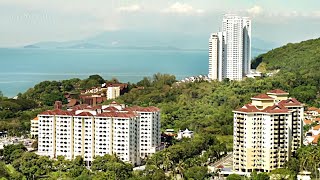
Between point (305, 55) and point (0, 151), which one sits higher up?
point (305, 55)

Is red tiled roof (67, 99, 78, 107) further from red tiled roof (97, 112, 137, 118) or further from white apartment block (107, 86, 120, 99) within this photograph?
red tiled roof (97, 112, 137, 118)

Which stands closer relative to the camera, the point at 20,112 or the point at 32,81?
the point at 20,112

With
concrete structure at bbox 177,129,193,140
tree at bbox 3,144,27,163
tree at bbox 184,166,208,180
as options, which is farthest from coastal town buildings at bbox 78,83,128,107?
tree at bbox 184,166,208,180

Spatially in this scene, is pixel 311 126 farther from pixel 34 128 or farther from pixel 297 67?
pixel 297 67

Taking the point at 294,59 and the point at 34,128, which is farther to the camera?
the point at 294,59

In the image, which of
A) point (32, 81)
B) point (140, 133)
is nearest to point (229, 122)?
point (140, 133)

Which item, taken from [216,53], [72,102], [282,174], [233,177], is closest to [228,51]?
[216,53]

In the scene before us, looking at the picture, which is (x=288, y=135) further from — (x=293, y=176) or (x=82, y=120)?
(x=82, y=120)

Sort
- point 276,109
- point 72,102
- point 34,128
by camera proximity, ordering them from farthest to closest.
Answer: point 72,102, point 34,128, point 276,109
